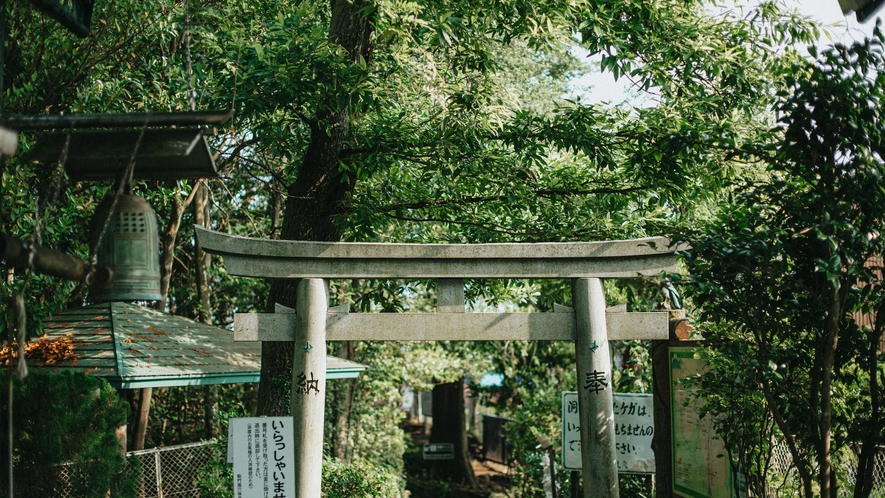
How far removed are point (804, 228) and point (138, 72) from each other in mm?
7999

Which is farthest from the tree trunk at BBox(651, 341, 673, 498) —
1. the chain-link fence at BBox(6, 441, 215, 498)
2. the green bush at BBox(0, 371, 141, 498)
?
the chain-link fence at BBox(6, 441, 215, 498)

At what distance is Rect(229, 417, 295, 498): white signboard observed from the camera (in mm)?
6941

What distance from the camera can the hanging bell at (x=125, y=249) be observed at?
163 inches

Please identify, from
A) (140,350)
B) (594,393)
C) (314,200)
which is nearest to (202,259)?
(140,350)

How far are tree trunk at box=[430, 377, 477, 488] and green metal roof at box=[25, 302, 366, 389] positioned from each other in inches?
344

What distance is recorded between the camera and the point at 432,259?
7.14 meters

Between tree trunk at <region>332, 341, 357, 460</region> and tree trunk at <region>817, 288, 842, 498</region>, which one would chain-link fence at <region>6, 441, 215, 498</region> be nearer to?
tree trunk at <region>332, 341, 357, 460</region>

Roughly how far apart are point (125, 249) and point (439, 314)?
3.50 m

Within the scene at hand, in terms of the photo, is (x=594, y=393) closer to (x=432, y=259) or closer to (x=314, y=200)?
(x=432, y=259)

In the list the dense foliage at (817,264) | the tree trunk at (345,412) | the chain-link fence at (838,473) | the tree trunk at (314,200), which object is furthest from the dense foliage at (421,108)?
the tree trunk at (345,412)

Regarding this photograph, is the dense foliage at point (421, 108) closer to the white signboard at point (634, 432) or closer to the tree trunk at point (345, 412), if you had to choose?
the white signboard at point (634, 432)

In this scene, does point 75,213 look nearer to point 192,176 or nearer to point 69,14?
point 69,14

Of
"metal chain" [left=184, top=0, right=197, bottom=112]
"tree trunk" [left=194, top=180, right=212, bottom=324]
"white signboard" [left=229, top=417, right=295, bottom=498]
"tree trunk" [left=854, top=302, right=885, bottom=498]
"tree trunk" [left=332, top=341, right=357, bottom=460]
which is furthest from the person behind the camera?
"tree trunk" [left=332, top=341, right=357, bottom=460]

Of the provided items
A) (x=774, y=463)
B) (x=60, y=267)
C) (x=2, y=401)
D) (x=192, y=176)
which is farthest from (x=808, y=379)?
(x=2, y=401)
